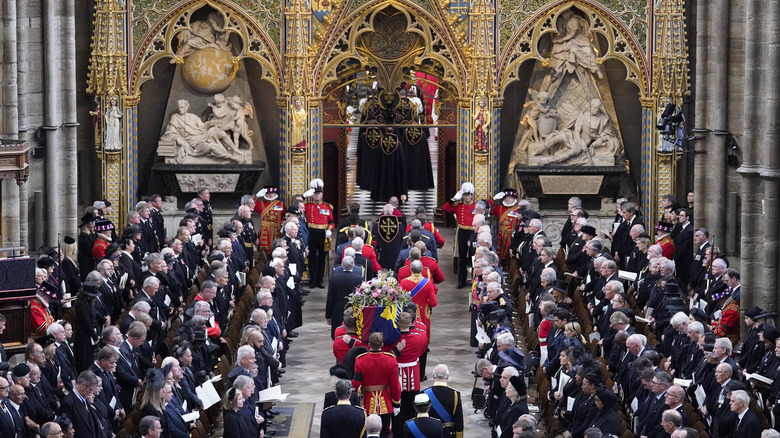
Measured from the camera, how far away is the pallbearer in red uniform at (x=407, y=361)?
20031mm

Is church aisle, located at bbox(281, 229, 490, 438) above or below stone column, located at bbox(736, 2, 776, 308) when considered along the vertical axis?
below

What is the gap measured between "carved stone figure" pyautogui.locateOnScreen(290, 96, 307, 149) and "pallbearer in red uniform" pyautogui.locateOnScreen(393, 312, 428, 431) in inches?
442

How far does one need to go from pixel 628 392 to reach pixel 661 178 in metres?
12.4

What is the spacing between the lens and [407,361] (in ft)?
66.1

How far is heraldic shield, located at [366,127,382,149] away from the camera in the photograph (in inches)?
1359

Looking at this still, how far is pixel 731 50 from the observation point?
2639 cm

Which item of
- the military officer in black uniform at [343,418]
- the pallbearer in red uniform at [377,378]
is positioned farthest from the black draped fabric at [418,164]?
the military officer in black uniform at [343,418]

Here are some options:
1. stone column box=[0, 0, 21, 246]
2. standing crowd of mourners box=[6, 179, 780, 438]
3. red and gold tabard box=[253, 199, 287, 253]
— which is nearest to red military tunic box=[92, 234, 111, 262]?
standing crowd of mourners box=[6, 179, 780, 438]

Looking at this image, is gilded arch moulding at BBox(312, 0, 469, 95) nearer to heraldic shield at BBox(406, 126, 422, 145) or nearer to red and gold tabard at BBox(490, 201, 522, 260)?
red and gold tabard at BBox(490, 201, 522, 260)

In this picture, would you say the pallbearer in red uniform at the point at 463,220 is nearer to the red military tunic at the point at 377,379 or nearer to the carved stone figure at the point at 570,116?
the carved stone figure at the point at 570,116

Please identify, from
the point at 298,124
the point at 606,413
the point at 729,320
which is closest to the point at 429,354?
the point at 729,320

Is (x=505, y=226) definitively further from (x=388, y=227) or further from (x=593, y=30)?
(x=593, y=30)

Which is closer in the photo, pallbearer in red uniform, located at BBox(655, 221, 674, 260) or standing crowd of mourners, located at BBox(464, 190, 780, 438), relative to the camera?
standing crowd of mourners, located at BBox(464, 190, 780, 438)

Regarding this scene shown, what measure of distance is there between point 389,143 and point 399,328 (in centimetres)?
1494
